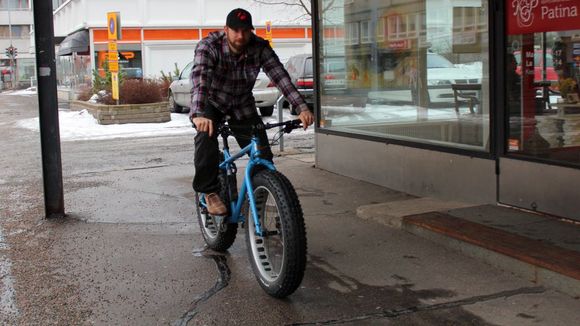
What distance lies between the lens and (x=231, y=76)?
Answer: 4910mm

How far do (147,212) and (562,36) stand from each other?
14.6 ft

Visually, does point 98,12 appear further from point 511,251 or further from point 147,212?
point 511,251

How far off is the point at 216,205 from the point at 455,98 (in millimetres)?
3275

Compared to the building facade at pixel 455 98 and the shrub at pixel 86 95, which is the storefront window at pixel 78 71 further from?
the building facade at pixel 455 98

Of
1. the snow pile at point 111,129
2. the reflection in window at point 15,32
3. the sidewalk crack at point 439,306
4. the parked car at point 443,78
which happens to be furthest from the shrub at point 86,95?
the reflection in window at point 15,32

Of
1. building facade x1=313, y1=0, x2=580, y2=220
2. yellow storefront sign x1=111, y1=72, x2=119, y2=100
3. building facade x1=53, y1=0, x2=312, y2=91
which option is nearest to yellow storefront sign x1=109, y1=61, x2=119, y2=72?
yellow storefront sign x1=111, y1=72, x2=119, y2=100

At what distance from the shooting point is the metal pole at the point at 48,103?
6.61 metres

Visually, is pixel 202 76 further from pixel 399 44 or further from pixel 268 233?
pixel 399 44

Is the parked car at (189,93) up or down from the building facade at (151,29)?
down

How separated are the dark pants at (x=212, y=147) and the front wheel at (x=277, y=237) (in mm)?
370

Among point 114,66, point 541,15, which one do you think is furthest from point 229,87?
point 114,66

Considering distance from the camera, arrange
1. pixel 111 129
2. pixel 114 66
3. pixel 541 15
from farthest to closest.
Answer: pixel 114 66 < pixel 111 129 < pixel 541 15

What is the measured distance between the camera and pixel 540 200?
5.81 metres

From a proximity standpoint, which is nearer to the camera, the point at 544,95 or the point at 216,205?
the point at 216,205
